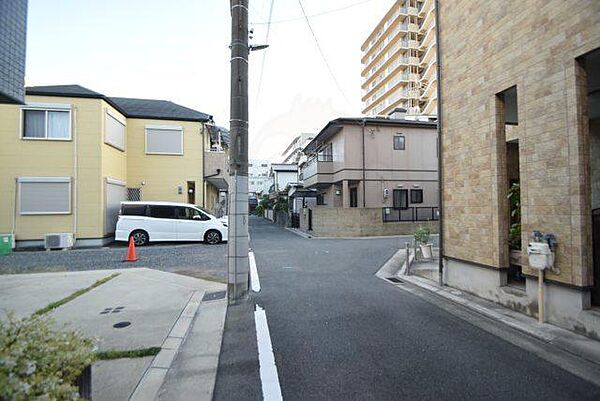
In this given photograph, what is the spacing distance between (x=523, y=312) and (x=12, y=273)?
10.9 metres

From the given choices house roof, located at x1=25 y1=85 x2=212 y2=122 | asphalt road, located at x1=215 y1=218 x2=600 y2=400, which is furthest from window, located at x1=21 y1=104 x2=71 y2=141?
asphalt road, located at x1=215 y1=218 x2=600 y2=400

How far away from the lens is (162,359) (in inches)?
130

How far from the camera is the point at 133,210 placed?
504 inches

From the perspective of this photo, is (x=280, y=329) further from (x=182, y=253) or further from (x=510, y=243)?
(x=182, y=253)

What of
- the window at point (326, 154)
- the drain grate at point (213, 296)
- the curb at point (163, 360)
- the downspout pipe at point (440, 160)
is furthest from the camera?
the window at point (326, 154)

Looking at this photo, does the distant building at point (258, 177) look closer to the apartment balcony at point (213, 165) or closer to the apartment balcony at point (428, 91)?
the apartment balcony at point (428, 91)

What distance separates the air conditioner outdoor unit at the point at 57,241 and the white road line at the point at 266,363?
35.3 feet

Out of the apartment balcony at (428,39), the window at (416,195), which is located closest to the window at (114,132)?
the window at (416,195)

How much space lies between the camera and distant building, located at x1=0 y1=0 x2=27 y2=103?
4.80 meters

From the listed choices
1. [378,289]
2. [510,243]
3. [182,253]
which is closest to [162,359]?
[378,289]

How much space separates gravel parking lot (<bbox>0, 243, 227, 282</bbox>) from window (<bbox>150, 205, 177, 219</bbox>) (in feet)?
4.52

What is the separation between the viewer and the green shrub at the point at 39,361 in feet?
4.75

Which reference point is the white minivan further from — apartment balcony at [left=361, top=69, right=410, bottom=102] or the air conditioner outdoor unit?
apartment balcony at [left=361, top=69, right=410, bottom=102]

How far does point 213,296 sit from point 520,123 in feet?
19.3
